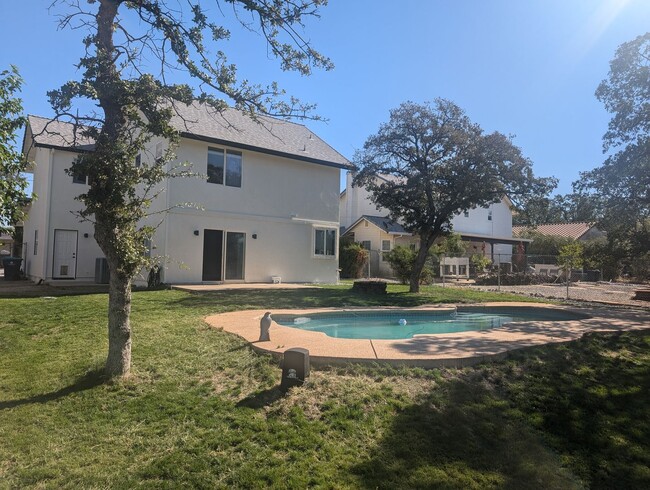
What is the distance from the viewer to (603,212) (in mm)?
14695

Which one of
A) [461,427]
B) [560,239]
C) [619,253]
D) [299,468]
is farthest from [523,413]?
[560,239]

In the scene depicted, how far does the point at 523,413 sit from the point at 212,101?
16.9 ft

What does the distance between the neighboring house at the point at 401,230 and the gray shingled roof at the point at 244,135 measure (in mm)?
6959

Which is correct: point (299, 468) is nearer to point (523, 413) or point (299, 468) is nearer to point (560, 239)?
point (523, 413)

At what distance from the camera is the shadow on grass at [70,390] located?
4.64 m

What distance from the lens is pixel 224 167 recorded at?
54.6ft

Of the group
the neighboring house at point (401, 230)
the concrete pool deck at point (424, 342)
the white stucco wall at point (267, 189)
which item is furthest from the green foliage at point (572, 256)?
the concrete pool deck at point (424, 342)

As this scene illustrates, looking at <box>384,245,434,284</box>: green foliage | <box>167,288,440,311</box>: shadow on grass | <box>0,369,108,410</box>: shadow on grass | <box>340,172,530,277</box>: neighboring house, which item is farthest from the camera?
<box>340,172,530,277</box>: neighboring house

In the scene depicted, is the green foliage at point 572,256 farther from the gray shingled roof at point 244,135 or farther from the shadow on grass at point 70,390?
the shadow on grass at point 70,390

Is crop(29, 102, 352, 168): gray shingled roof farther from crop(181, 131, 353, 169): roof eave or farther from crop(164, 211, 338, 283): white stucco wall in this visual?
crop(164, 211, 338, 283): white stucco wall

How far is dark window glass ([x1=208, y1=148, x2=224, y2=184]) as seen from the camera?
16.3 m

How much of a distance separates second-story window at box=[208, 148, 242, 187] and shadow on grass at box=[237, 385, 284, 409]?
40.8 feet

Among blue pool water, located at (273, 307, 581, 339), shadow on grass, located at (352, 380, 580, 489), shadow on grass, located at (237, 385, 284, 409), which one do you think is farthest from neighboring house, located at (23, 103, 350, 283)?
shadow on grass, located at (352, 380, 580, 489)

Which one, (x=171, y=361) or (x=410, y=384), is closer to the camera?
(x=410, y=384)
